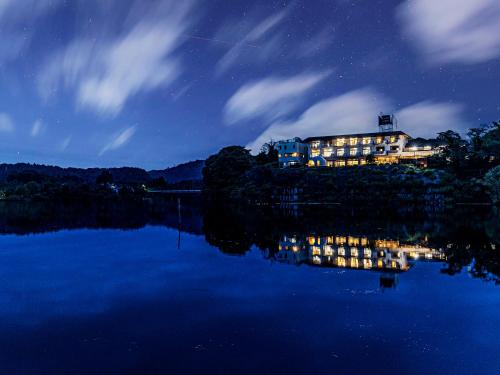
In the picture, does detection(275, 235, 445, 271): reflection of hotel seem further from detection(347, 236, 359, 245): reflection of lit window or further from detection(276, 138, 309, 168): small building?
detection(276, 138, 309, 168): small building

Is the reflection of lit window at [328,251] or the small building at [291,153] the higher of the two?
the small building at [291,153]

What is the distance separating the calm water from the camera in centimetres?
1121

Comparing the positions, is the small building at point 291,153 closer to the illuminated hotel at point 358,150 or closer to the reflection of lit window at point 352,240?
the illuminated hotel at point 358,150

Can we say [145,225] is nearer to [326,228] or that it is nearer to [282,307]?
[326,228]

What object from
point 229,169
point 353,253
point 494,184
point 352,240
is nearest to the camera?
point 353,253

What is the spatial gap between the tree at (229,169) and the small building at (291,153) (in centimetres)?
1132

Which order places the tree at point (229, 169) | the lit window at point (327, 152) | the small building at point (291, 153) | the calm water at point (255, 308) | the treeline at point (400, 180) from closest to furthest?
the calm water at point (255, 308), the treeline at point (400, 180), the lit window at point (327, 152), the small building at point (291, 153), the tree at point (229, 169)

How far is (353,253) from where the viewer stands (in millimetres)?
28781

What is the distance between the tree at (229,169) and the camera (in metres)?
130

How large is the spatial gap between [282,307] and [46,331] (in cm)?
958

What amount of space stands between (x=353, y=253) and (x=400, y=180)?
7335cm

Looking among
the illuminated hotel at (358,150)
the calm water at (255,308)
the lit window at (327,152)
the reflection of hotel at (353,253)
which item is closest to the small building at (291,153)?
the illuminated hotel at (358,150)

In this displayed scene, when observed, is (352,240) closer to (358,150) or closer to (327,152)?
(358,150)

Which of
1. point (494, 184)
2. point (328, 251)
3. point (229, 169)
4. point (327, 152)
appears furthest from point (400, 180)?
point (328, 251)
